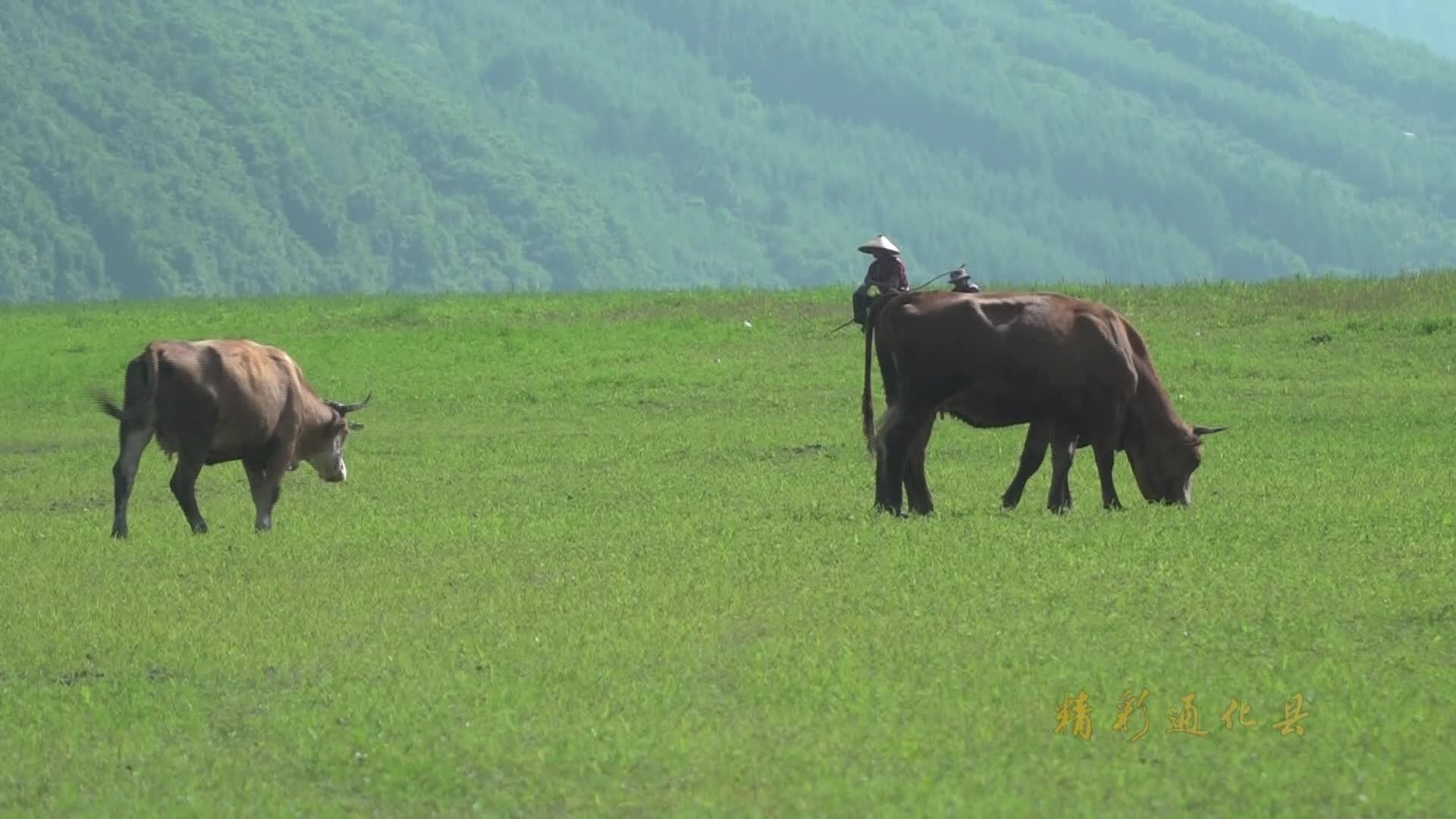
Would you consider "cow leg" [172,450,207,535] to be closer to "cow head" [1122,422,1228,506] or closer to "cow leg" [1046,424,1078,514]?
"cow leg" [1046,424,1078,514]

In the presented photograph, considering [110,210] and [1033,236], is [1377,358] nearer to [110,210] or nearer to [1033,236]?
[110,210]

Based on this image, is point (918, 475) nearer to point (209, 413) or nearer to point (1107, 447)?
point (1107, 447)

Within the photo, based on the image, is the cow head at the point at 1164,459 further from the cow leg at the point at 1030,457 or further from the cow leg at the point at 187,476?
the cow leg at the point at 187,476

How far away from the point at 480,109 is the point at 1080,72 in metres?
45.3

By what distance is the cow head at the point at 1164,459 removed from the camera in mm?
16047

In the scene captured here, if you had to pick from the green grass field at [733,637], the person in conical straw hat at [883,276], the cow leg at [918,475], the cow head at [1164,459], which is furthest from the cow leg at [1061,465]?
the person in conical straw hat at [883,276]

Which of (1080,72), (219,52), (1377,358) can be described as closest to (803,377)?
(1377,358)

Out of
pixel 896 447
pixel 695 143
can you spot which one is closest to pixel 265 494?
pixel 896 447

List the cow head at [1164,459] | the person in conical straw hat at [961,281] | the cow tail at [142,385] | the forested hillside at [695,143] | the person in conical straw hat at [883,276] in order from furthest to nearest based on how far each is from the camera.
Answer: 1. the forested hillside at [695,143]
2. the person in conical straw hat at [883,276]
3. the person in conical straw hat at [961,281]
4. the cow tail at [142,385]
5. the cow head at [1164,459]

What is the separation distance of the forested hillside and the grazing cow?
81.4m

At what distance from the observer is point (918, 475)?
15.6 m

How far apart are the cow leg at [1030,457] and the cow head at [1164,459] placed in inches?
20.9

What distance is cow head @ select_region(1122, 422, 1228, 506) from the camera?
52.6ft

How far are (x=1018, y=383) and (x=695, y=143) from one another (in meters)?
122
